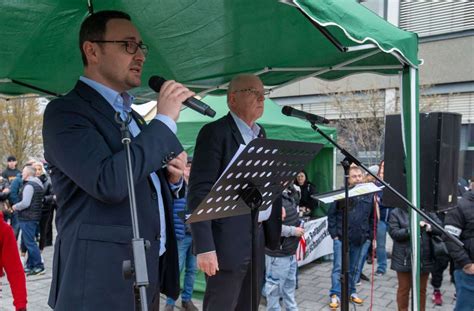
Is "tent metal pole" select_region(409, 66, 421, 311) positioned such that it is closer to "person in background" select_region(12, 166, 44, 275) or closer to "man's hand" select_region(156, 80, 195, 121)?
"man's hand" select_region(156, 80, 195, 121)

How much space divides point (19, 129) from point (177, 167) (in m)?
22.3

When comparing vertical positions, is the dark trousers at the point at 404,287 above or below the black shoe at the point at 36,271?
above

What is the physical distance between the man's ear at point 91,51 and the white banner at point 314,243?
17.3 feet

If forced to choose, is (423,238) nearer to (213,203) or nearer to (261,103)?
(261,103)

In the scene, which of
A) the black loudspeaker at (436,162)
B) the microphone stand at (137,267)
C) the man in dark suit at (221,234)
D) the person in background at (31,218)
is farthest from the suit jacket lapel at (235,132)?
the person in background at (31,218)

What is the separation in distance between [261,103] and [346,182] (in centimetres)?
92

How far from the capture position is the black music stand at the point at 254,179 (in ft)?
6.84

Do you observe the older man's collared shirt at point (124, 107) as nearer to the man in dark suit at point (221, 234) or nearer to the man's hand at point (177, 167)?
the man's hand at point (177, 167)

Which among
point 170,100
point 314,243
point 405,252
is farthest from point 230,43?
point 314,243

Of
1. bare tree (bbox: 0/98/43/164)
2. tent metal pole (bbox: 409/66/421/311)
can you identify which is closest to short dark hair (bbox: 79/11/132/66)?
tent metal pole (bbox: 409/66/421/311)

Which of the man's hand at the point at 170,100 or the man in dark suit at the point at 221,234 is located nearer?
the man's hand at the point at 170,100

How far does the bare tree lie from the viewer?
2123 centimetres

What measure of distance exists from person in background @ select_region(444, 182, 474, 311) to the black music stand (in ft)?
8.11

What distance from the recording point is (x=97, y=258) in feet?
5.59
